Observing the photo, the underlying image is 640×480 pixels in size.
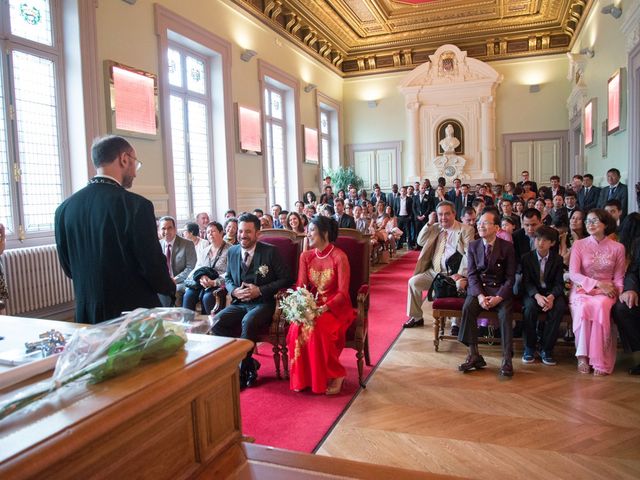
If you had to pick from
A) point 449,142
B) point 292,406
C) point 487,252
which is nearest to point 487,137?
point 449,142

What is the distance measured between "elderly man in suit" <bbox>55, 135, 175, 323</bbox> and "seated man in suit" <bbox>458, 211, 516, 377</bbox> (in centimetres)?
252

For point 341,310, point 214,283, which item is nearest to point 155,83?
point 214,283

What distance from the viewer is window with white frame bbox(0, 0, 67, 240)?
17.2ft

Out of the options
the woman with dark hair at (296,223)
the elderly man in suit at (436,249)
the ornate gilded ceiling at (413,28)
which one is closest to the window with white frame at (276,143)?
the ornate gilded ceiling at (413,28)

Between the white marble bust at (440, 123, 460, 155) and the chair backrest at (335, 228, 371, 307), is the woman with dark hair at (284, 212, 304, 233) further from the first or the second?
the white marble bust at (440, 123, 460, 155)

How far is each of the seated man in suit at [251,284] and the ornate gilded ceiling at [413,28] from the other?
276 inches

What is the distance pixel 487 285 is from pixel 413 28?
34.4 feet

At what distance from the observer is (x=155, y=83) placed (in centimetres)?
686

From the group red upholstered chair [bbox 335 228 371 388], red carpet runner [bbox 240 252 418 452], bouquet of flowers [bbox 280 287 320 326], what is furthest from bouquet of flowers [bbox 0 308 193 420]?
red upholstered chair [bbox 335 228 371 388]

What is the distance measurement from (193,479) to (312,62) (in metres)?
12.4

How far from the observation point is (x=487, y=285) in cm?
405

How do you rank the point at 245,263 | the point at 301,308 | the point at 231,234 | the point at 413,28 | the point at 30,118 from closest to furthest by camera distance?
the point at 301,308, the point at 245,263, the point at 30,118, the point at 231,234, the point at 413,28

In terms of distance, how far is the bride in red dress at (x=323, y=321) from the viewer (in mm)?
3480

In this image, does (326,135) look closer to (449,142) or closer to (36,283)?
(449,142)
